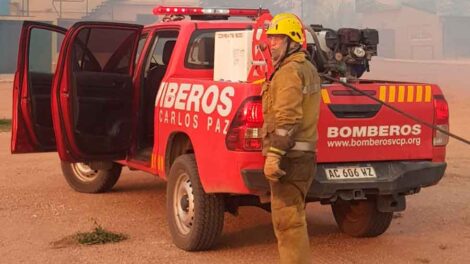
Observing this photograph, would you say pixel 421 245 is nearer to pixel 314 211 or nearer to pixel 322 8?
pixel 314 211

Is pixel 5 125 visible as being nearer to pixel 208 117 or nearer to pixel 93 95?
pixel 93 95

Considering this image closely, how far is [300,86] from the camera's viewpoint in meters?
4.49

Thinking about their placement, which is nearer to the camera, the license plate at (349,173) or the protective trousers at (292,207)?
the protective trousers at (292,207)

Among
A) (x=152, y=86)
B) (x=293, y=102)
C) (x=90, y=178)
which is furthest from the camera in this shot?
(x=90, y=178)

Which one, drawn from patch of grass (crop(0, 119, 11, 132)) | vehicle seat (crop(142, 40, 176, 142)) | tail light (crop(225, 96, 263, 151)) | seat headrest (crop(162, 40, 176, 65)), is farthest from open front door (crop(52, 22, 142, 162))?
patch of grass (crop(0, 119, 11, 132))

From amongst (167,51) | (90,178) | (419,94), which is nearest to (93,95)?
(167,51)

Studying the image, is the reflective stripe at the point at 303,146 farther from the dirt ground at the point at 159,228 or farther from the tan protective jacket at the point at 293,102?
the dirt ground at the point at 159,228

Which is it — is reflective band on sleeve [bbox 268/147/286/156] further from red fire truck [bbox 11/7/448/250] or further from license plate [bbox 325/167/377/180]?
license plate [bbox 325/167/377/180]

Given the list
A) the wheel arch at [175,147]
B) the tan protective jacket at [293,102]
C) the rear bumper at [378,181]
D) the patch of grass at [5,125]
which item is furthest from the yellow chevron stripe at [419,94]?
the patch of grass at [5,125]

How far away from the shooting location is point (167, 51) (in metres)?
6.98

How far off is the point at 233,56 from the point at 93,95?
1.75 meters

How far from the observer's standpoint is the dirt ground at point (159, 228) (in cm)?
576

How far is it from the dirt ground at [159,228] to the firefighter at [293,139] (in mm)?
1059

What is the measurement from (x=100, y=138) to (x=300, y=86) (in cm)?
293
